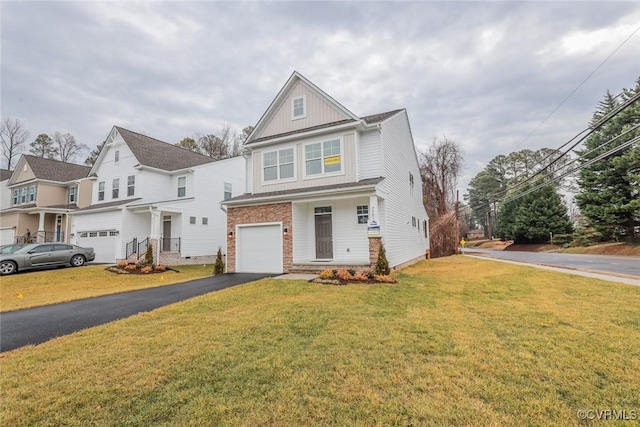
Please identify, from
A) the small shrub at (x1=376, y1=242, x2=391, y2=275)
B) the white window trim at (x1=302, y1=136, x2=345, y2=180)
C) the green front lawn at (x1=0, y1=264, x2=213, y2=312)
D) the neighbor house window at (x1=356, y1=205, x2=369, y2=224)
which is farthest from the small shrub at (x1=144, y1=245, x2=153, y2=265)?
the small shrub at (x1=376, y1=242, x2=391, y2=275)

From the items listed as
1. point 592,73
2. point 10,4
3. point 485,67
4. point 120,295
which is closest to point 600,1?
point 592,73

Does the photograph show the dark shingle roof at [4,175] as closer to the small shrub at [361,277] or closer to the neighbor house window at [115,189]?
the neighbor house window at [115,189]

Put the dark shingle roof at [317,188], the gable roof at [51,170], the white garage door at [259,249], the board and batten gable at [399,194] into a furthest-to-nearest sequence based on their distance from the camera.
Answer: the gable roof at [51,170] < the white garage door at [259,249] < the board and batten gable at [399,194] < the dark shingle roof at [317,188]

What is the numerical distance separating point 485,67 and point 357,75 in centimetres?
678

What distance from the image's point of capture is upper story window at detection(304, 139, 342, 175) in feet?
40.4

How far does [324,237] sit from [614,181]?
28.3 m

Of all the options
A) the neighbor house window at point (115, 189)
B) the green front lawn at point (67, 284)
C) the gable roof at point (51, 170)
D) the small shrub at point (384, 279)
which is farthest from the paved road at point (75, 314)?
the gable roof at point (51, 170)

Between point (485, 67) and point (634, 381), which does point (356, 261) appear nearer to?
point (634, 381)

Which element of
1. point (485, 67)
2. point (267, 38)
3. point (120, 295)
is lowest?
point (120, 295)

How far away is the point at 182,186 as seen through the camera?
19.8m

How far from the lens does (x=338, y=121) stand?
1248 centimetres

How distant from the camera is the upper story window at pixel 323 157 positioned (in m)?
12.3

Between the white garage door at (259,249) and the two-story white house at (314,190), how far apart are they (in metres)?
0.04

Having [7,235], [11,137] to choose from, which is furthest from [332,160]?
[11,137]
